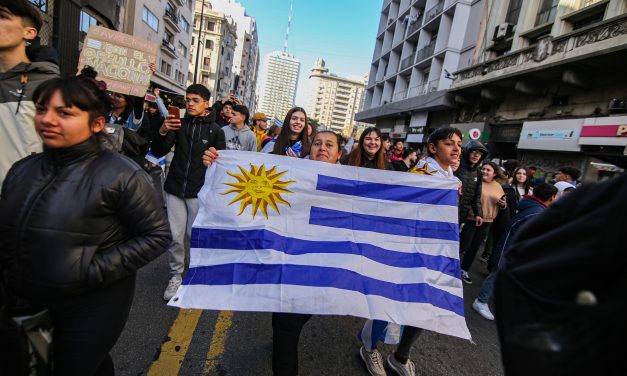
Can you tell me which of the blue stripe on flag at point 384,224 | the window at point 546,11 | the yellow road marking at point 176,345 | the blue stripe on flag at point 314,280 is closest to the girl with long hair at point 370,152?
the blue stripe on flag at point 384,224

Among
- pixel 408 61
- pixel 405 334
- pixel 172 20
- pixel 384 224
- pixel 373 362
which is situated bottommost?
pixel 373 362

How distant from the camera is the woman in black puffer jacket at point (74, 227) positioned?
138 centimetres

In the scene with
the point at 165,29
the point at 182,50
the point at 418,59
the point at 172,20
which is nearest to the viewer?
the point at 418,59

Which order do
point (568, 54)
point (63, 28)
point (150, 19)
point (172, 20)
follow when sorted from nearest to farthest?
point (63, 28) < point (568, 54) < point (150, 19) < point (172, 20)

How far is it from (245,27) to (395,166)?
9541 centimetres

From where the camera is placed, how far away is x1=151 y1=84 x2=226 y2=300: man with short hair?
3408 mm

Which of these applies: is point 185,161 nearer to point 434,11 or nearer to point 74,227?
point 74,227

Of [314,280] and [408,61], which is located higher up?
[408,61]

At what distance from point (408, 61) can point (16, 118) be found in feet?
118

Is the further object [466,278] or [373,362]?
[466,278]

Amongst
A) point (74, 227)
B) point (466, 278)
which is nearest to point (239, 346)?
point (74, 227)

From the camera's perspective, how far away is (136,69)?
17.8 ft

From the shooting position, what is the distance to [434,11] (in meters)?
28.8

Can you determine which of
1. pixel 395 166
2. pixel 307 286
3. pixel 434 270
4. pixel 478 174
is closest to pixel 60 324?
pixel 307 286
